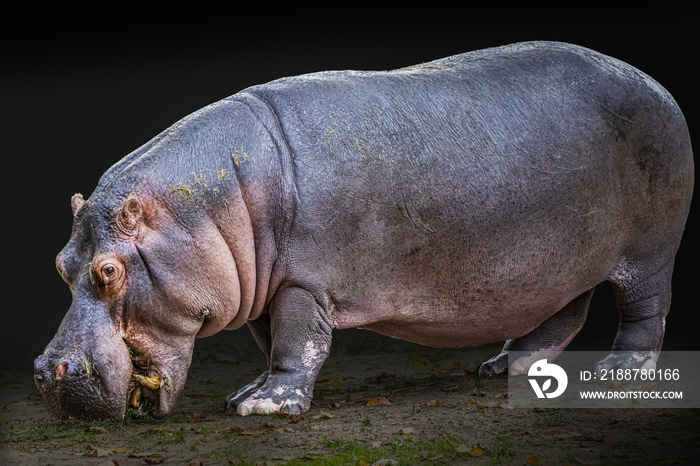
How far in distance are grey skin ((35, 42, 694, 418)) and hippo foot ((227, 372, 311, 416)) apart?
1 centimetres

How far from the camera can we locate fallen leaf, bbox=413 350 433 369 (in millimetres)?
7508

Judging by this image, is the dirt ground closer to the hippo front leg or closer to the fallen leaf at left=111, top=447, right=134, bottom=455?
the fallen leaf at left=111, top=447, right=134, bottom=455

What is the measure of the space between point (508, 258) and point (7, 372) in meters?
5.78

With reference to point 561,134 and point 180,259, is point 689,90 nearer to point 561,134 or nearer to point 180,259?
point 561,134

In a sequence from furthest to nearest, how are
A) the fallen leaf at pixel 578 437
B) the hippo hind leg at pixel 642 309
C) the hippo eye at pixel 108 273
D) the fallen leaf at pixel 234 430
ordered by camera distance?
the hippo hind leg at pixel 642 309
the hippo eye at pixel 108 273
the fallen leaf at pixel 234 430
the fallen leaf at pixel 578 437

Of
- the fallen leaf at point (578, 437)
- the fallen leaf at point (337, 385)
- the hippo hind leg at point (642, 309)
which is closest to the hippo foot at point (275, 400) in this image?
the fallen leaf at point (337, 385)

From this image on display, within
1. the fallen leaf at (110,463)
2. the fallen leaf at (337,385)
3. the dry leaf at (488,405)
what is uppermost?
the fallen leaf at (110,463)

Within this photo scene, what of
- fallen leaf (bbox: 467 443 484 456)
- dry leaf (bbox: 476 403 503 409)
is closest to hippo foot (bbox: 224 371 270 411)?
dry leaf (bbox: 476 403 503 409)

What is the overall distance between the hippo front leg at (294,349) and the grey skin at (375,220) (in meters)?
0.01

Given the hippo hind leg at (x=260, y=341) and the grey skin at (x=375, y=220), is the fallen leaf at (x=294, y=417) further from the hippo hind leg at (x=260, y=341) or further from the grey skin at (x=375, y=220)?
the hippo hind leg at (x=260, y=341)

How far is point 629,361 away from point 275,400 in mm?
2660

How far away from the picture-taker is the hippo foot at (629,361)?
5.76 m

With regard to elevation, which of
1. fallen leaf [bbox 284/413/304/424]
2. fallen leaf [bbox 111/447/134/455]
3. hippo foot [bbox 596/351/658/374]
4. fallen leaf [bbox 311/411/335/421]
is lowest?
hippo foot [bbox 596/351/658/374]

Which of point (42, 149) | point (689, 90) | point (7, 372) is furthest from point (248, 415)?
point (689, 90)
